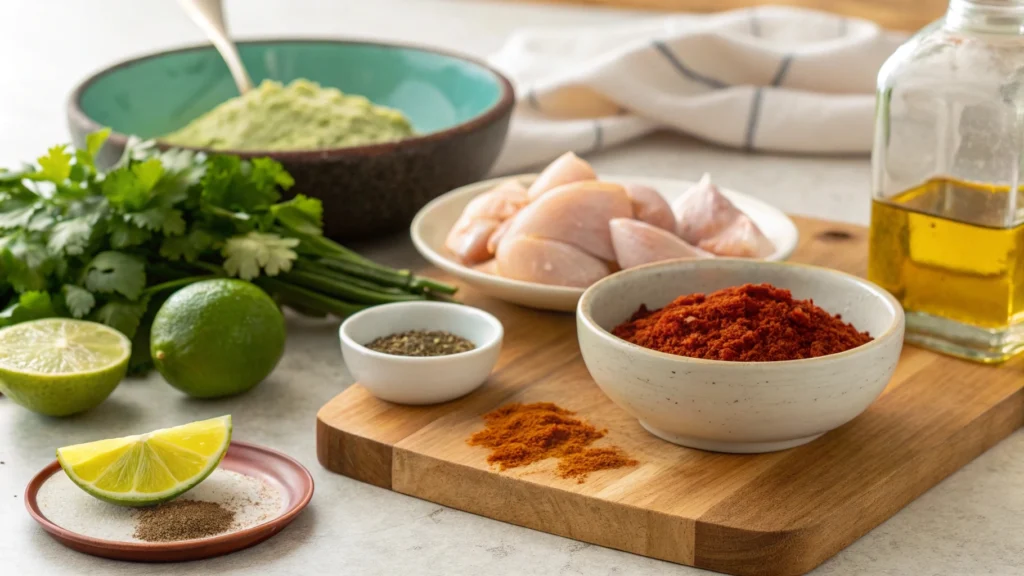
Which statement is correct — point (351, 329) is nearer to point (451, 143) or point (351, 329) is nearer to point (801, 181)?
point (451, 143)

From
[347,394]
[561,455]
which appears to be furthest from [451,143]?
[561,455]

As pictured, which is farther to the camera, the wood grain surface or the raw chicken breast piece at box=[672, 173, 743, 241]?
the wood grain surface

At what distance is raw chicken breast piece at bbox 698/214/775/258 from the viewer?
167 centimetres

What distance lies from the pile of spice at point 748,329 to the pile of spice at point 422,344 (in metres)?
0.22

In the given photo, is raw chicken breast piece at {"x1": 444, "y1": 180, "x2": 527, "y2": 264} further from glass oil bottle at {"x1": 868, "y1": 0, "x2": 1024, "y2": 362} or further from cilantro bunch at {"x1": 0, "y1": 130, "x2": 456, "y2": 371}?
glass oil bottle at {"x1": 868, "y1": 0, "x2": 1024, "y2": 362}

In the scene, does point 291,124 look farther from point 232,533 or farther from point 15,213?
point 232,533

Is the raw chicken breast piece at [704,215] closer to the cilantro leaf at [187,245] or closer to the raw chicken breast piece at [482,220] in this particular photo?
the raw chicken breast piece at [482,220]

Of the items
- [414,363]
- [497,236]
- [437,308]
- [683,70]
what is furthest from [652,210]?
[683,70]

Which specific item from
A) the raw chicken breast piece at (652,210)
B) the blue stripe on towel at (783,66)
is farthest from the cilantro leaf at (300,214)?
the blue stripe on towel at (783,66)

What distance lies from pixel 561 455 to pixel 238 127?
3.05ft

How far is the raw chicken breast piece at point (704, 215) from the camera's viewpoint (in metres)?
1.71

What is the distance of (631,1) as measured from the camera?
12.3 ft

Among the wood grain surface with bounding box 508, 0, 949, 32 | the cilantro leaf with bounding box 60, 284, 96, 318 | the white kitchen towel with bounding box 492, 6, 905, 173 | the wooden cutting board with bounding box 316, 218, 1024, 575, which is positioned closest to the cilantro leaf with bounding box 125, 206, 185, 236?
the cilantro leaf with bounding box 60, 284, 96, 318

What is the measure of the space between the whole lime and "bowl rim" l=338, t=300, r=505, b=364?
101 mm
